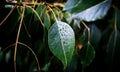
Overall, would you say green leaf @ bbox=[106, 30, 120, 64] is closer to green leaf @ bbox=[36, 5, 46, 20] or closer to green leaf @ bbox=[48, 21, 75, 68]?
green leaf @ bbox=[36, 5, 46, 20]

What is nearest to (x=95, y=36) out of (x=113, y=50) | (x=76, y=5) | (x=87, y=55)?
(x=113, y=50)

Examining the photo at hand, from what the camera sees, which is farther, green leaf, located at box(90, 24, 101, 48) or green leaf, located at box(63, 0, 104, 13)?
green leaf, located at box(90, 24, 101, 48)

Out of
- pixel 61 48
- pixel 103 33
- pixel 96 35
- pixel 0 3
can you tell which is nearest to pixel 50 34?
pixel 61 48

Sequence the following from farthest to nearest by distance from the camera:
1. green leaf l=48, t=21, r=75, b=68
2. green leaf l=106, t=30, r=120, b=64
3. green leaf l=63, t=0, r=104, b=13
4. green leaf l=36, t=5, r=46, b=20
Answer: green leaf l=106, t=30, r=120, b=64 → green leaf l=36, t=5, r=46, b=20 → green leaf l=63, t=0, r=104, b=13 → green leaf l=48, t=21, r=75, b=68

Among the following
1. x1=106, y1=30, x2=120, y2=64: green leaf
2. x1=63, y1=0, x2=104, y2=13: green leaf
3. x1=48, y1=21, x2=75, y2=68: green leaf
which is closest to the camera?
x1=48, y1=21, x2=75, y2=68: green leaf

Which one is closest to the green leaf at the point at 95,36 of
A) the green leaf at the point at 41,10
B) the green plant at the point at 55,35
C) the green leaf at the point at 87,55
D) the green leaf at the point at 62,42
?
the green plant at the point at 55,35

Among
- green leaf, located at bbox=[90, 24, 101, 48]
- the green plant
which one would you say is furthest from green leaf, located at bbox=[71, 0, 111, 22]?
green leaf, located at bbox=[90, 24, 101, 48]

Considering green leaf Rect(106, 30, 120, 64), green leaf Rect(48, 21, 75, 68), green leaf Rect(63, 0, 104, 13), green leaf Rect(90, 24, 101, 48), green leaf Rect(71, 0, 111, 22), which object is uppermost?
green leaf Rect(63, 0, 104, 13)
